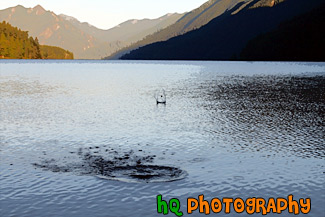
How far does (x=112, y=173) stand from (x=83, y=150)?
23.3 ft

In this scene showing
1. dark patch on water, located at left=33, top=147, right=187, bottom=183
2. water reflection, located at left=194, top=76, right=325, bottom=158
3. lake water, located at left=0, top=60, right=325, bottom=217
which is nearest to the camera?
lake water, located at left=0, top=60, right=325, bottom=217

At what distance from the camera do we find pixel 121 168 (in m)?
27.0

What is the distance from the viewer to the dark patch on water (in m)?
25.2

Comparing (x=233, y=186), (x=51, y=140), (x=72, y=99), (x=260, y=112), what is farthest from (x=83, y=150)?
(x=72, y=99)

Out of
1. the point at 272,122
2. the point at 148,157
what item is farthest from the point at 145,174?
the point at 272,122

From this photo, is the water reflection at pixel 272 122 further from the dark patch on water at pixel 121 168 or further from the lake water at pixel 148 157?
the dark patch on water at pixel 121 168

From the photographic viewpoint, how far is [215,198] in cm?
2162

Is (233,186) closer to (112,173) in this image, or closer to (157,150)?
(112,173)

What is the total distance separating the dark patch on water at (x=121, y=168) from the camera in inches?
994

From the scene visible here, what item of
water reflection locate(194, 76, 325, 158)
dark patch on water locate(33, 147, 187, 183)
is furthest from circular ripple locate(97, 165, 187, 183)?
water reflection locate(194, 76, 325, 158)

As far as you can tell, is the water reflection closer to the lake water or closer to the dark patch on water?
the lake water

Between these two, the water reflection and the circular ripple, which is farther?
the water reflection

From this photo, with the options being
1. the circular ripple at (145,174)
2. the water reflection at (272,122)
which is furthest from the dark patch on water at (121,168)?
the water reflection at (272,122)

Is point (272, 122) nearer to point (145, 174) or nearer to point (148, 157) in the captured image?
point (148, 157)
